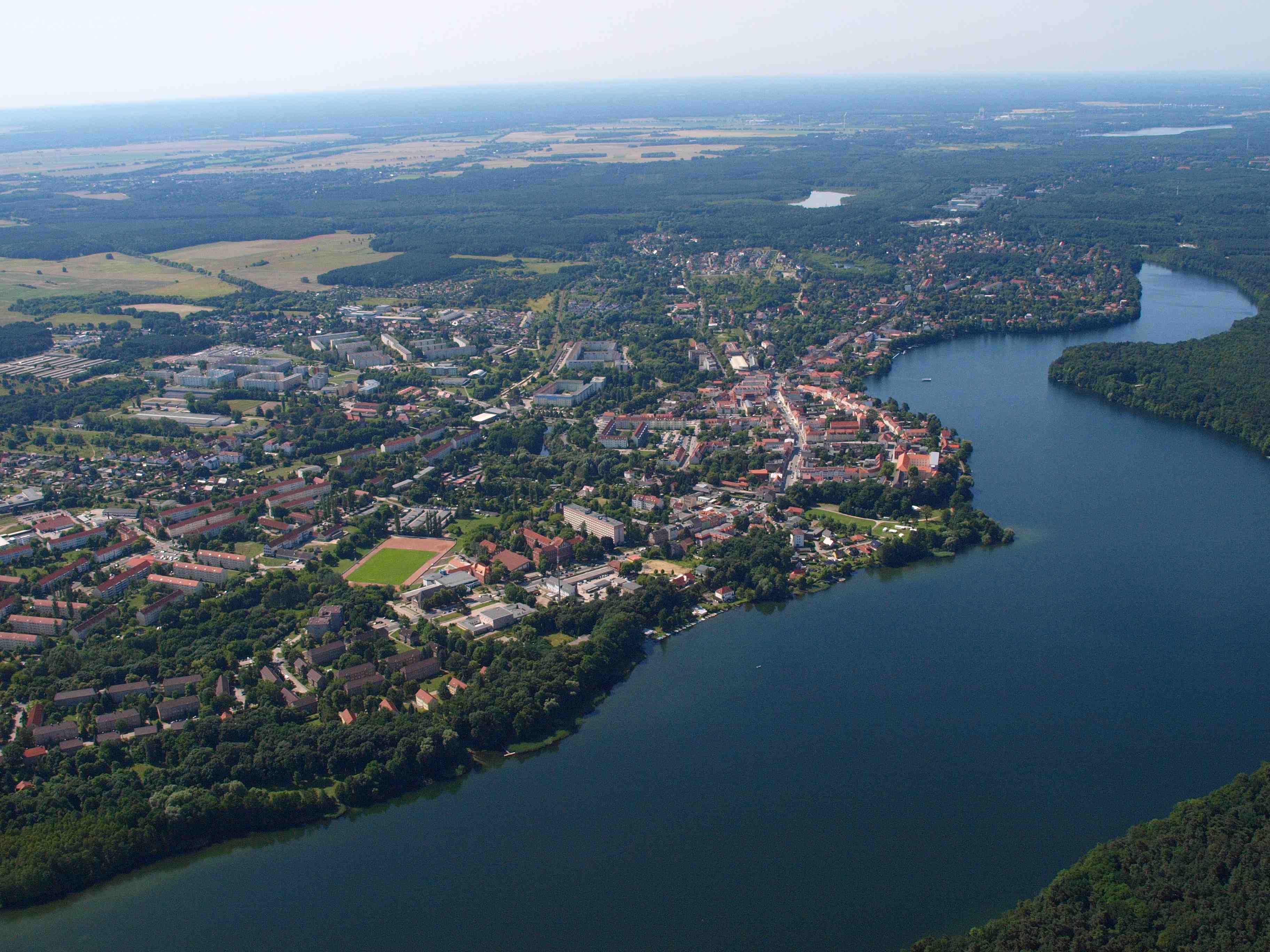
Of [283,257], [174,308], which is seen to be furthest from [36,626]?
[283,257]

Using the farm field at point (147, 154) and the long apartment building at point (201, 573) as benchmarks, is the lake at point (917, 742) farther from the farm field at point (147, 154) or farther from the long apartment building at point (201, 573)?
the farm field at point (147, 154)

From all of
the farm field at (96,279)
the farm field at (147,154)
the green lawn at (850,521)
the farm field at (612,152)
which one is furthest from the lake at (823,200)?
the farm field at (147,154)

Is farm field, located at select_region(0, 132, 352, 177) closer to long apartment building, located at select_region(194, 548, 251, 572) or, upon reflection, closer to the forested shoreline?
the forested shoreline

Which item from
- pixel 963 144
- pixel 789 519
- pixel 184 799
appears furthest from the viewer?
pixel 963 144

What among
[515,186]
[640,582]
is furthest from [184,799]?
[515,186]

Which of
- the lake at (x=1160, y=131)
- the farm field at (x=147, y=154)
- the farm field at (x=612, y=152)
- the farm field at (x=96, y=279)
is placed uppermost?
the farm field at (x=147, y=154)

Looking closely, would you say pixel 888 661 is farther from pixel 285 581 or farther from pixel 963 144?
pixel 963 144
